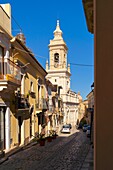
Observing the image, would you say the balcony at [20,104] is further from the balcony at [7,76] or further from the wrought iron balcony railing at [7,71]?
the wrought iron balcony railing at [7,71]

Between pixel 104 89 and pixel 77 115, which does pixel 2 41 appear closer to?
pixel 104 89

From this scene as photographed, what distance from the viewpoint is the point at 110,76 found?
5.08 feet

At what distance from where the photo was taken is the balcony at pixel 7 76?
10.7m

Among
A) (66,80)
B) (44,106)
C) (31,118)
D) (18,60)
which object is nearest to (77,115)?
(66,80)

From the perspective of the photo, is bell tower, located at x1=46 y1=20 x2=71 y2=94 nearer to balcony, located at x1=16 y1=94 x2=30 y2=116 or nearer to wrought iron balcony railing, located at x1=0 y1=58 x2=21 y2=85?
balcony, located at x1=16 y1=94 x2=30 y2=116

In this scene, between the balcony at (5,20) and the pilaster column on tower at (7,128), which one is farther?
the pilaster column on tower at (7,128)

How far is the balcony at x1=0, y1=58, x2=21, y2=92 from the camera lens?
35.1ft

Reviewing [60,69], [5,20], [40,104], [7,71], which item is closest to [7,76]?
[7,71]

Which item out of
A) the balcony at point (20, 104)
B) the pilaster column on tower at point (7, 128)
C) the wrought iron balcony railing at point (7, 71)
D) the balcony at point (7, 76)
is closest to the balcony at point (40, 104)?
the balcony at point (20, 104)

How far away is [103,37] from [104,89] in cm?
35

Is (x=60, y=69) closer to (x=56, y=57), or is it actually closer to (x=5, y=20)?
(x=56, y=57)

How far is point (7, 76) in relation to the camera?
11.0 m

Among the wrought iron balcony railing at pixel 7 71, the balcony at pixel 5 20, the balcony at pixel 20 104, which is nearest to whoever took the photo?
the wrought iron balcony railing at pixel 7 71

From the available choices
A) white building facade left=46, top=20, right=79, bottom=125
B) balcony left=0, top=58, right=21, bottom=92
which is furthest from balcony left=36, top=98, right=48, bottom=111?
white building facade left=46, top=20, right=79, bottom=125
